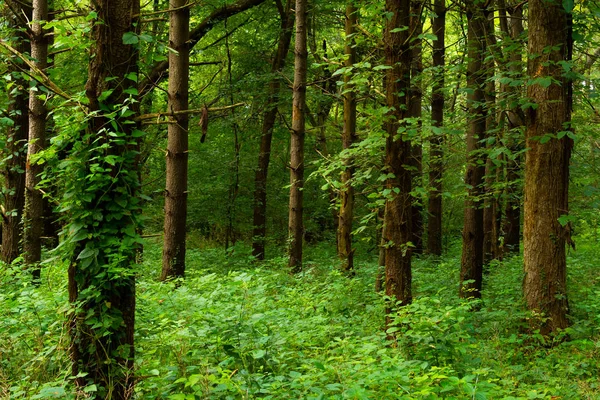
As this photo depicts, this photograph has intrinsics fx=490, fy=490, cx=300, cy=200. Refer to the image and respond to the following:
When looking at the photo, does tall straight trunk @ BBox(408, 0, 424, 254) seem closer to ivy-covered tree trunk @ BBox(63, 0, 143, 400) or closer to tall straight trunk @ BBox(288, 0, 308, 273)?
tall straight trunk @ BBox(288, 0, 308, 273)

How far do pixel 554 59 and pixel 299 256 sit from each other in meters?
6.81

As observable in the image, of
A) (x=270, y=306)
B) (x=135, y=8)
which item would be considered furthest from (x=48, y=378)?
(x=270, y=306)

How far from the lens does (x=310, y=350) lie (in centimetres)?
551

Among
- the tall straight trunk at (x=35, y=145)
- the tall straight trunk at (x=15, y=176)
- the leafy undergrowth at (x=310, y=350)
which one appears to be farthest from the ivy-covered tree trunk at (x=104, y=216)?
the tall straight trunk at (x=15, y=176)

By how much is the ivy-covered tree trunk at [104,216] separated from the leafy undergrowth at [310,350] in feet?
0.62

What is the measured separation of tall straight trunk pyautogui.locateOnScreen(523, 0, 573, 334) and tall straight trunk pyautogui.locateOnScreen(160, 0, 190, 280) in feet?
18.7

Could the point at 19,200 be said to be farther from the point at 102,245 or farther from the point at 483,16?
the point at 483,16

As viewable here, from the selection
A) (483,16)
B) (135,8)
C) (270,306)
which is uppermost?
(483,16)

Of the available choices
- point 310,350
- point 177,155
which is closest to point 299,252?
point 177,155

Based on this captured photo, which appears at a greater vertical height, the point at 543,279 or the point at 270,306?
the point at 543,279

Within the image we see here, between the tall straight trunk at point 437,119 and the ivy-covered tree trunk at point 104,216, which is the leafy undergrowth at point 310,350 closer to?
the ivy-covered tree trunk at point 104,216

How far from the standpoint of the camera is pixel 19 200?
9.31m

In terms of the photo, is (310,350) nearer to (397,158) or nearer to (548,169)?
(397,158)

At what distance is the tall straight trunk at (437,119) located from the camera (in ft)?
29.7
